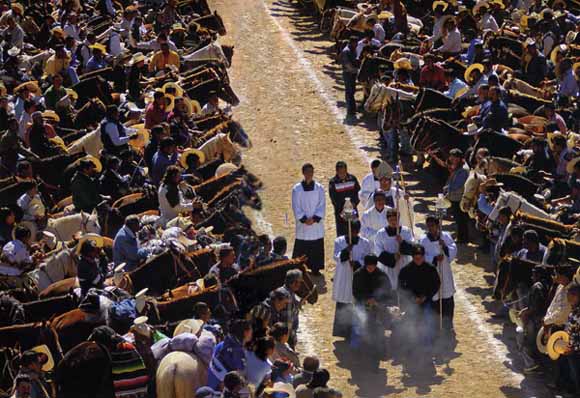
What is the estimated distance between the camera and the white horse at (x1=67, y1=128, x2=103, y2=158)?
90.1 feet

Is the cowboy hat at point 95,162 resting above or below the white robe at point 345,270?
below

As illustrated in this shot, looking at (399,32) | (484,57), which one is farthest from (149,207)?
(399,32)

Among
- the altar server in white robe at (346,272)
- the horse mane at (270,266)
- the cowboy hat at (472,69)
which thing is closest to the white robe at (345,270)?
the altar server in white robe at (346,272)

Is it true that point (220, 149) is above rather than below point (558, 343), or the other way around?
below

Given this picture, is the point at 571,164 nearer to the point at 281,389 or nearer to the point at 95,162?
the point at 95,162

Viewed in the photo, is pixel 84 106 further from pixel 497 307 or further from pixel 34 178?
pixel 497 307

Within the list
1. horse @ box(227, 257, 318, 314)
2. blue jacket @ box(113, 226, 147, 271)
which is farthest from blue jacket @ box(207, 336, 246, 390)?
blue jacket @ box(113, 226, 147, 271)

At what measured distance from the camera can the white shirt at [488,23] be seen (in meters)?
34.0

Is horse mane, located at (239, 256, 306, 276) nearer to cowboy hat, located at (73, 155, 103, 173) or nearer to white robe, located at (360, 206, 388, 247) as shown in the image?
white robe, located at (360, 206, 388, 247)

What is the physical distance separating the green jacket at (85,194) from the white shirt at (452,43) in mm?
10122

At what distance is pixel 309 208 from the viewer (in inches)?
966

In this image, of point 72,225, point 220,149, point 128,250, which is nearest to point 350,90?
point 220,149

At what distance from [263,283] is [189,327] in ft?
7.06

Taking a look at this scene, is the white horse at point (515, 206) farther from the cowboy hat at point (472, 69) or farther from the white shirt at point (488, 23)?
the white shirt at point (488, 23)
